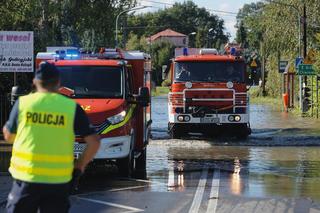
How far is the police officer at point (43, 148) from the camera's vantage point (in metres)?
5.03

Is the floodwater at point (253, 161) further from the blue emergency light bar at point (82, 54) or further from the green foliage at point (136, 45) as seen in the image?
the green foliage at point (136, 45)

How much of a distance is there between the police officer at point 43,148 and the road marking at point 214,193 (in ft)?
13.5

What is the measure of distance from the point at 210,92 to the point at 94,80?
23.9 ft

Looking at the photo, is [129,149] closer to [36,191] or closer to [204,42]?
[36,191]

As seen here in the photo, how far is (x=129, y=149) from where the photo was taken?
11.8 m

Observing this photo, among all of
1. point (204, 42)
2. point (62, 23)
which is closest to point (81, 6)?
point (62, 23)

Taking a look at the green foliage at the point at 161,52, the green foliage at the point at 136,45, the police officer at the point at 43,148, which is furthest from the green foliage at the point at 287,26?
the green foliage at the point at 161,52

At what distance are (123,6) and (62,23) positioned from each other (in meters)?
4.07

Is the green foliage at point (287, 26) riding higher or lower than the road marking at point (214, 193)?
higher

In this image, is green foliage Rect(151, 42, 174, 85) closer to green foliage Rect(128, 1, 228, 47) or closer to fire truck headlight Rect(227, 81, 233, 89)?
green foliage Rect(128, 1, 228, 47)

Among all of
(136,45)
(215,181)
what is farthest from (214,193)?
(136,45)

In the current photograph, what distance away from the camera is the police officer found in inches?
198

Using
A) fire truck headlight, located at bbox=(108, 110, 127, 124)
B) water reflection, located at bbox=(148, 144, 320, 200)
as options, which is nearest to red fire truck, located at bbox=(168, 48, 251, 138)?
water reflection, located at bbox=(148, 144, 320, 200)

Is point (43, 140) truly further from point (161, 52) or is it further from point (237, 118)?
point (161, 52)
